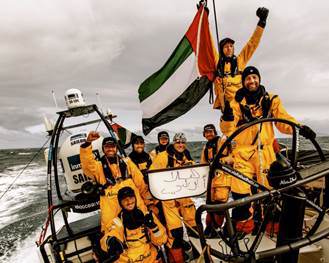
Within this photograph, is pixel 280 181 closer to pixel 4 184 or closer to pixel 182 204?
pixel 182 204

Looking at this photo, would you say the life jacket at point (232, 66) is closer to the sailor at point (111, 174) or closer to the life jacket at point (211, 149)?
the life jacket at point (211, 149)

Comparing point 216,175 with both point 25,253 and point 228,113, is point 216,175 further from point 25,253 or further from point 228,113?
point 25,253

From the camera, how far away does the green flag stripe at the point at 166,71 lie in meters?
4.20

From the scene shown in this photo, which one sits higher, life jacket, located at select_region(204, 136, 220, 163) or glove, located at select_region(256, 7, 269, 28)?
glove, located at select_region(256, 7, 269, 28)

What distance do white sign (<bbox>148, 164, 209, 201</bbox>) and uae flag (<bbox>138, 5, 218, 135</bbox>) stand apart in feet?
6.37

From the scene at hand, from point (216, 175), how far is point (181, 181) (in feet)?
5.72

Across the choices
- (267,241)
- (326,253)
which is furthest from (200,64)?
(326,253)

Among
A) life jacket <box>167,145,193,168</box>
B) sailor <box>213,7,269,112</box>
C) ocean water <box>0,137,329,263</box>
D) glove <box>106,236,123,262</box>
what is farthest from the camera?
ocean water <box>0,137,329,263</box>

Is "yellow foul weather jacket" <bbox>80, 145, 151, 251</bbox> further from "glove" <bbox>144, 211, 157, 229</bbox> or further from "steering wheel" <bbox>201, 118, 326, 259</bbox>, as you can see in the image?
"steering wheel" <bbox>201, 118, 326, 259</bbox>

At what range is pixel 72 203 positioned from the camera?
3.98 metres

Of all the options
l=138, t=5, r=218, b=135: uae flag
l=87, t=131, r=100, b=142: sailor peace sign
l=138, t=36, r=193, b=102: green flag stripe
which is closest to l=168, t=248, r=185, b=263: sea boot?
l=138, t=5, r=218, b=135: uae flag

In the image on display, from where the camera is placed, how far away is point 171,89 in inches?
168

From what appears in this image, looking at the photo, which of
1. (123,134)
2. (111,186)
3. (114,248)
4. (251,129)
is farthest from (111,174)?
(123,134)

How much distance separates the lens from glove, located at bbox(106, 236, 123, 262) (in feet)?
9.68
